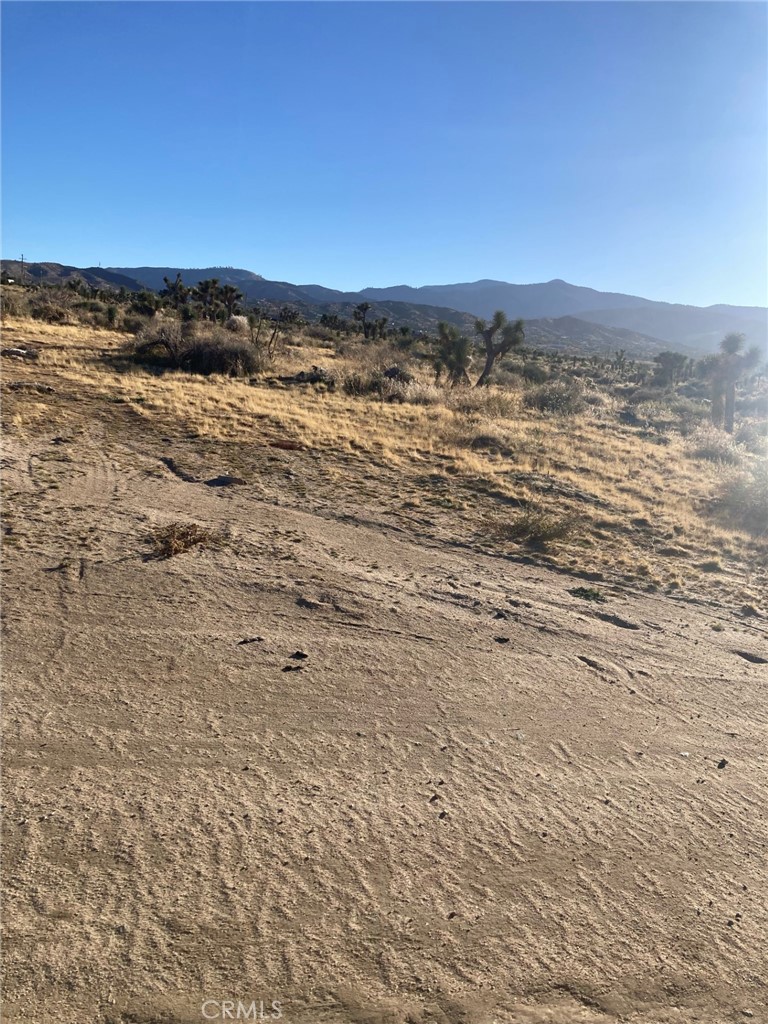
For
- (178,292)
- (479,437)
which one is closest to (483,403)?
(479,437)

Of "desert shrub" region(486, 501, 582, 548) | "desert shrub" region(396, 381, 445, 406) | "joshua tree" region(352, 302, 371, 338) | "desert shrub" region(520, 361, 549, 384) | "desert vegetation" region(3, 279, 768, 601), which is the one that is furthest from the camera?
"joshua tree" region(352, 302, 371, 338)

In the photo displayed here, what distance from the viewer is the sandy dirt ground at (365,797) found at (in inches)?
120

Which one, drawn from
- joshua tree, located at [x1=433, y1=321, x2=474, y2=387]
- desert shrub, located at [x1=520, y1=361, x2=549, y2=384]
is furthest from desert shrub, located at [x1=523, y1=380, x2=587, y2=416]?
desert shrub, located at [x1=520, y1=361, x2=549, y2=384]

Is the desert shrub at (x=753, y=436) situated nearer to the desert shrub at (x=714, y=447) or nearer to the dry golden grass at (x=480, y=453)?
the desert shrub at (x=714, y=447)

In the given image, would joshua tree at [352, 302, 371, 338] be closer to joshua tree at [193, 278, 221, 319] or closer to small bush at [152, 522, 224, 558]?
joshua tree at [193, 278, 221, 319]

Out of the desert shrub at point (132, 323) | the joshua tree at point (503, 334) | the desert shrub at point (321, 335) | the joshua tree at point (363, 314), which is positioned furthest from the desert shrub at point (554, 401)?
the joshua tree at point (363, 314)

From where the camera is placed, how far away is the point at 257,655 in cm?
576

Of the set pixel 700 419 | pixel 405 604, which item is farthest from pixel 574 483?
pixel 700 419

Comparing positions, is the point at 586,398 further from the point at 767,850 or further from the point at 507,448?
the point at 767,850

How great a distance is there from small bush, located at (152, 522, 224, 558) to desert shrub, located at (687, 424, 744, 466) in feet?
60.4

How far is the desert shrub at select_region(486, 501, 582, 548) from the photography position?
10.3m

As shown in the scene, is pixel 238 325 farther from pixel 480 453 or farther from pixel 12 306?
pixel 480 453

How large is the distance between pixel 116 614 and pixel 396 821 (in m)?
3.64

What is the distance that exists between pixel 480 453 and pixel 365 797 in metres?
13.2
